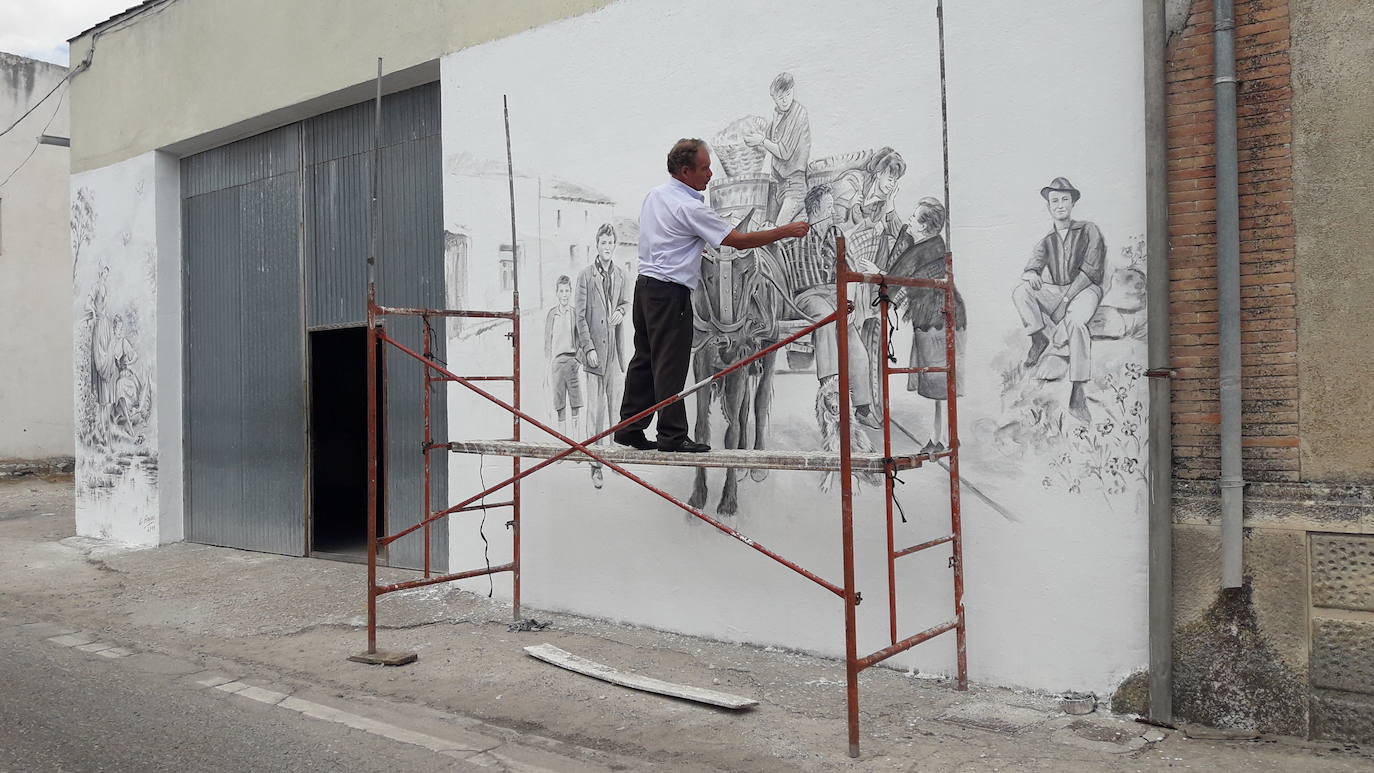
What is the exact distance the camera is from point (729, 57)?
6.63 meters

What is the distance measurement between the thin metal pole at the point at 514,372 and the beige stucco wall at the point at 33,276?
15.1 metres

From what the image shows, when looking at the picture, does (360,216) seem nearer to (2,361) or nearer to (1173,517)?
(1173,517)

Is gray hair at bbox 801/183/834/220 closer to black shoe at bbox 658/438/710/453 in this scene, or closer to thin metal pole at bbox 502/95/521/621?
black shoe at bbox 658/438/710/453

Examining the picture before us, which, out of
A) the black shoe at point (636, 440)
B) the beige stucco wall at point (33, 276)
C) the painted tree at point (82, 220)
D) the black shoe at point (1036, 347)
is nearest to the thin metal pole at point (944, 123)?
the black shoe at point (1036, 347)

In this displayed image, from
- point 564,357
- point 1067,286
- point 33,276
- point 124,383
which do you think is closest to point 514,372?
point 564,357

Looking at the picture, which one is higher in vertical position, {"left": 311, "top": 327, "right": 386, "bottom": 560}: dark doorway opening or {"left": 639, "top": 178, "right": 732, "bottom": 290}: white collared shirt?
{"left": 639, "top": 178, "right": 732, "bottom": 290}: white collared shirt

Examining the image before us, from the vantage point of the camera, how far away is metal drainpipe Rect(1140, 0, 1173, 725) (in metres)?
4.92

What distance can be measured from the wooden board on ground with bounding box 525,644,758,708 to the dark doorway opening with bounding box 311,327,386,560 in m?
3.78

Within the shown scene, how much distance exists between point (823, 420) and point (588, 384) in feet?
6.39

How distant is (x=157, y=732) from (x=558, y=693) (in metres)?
1.97

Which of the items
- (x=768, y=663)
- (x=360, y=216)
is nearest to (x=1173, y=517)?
(x=768, y=663)

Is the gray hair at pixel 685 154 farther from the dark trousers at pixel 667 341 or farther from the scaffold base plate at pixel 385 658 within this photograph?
the scaffold base plate at pixel 385 658

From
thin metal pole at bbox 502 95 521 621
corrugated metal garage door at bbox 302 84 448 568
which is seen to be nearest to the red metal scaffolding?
thin metal pole at bbox 502 95 521 621

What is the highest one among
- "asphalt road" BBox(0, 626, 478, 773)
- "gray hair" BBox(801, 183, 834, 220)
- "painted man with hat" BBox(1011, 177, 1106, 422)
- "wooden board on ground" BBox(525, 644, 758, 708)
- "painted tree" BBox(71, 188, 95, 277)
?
"painted tree" BBox(71, 188, 95, 277)
